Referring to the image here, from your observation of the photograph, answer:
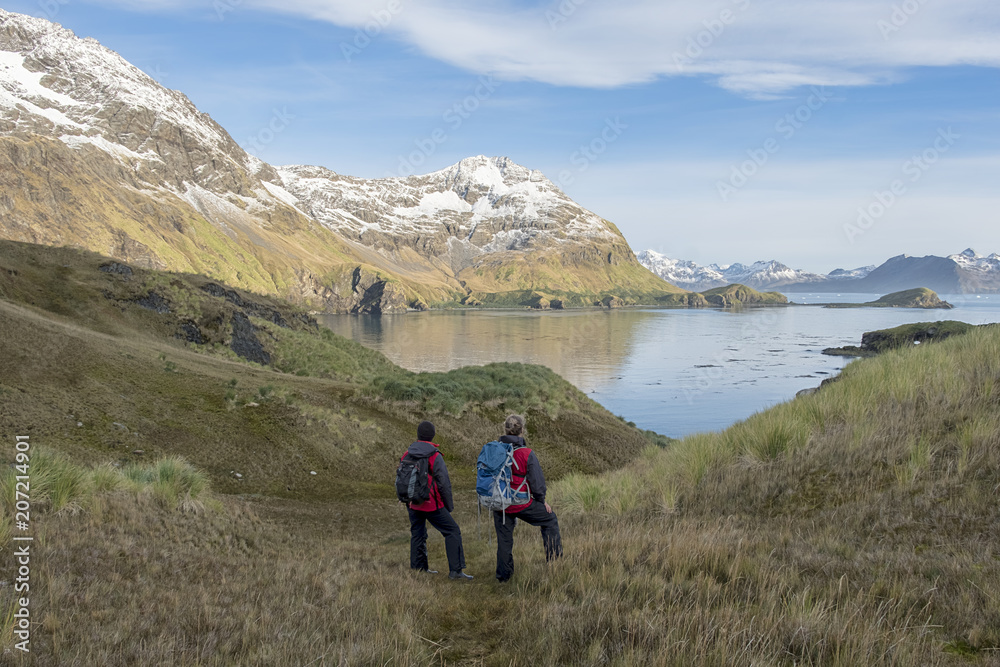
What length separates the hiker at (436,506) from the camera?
20.8 feet

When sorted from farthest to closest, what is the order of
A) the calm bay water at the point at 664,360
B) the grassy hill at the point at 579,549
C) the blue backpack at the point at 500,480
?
the calm bay water at the point at 664,360 → the blue backpack at the point at 500,480 → the grassy hill at the point at 579,549

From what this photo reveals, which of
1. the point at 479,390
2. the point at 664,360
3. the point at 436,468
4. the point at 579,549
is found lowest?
the point at 664,360

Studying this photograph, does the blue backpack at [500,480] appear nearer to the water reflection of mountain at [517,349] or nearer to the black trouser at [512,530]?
the black trouser at [512,530]

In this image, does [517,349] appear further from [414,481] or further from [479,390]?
[414,481]

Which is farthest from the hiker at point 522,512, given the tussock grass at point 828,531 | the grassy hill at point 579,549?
the tussock grass at point 828,531

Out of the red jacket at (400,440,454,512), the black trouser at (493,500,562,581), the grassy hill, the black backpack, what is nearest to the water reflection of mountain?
the grassy hill

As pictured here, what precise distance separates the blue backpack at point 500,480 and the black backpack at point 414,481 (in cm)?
101

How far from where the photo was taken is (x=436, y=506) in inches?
255

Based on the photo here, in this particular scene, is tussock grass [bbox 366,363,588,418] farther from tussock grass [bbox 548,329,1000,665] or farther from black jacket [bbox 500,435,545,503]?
black jacket [bbox 500,435,545,503]

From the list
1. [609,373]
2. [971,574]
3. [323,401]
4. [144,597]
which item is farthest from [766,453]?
[609,373]

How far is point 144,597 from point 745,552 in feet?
17.0

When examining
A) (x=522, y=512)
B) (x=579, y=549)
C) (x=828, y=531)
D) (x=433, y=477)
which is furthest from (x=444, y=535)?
(x=828, y=531)

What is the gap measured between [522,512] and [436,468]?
1.28 m

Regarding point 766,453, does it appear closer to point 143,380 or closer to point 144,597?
point 144,597
